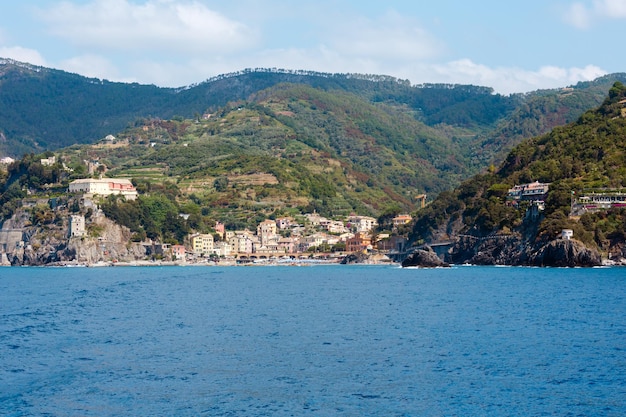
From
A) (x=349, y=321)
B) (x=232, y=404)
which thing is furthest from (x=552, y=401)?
(x=349, y=321)

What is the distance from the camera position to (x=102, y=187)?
15012 centimetres

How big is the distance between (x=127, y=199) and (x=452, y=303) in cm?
10213

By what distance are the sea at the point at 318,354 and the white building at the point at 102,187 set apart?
87.1 m

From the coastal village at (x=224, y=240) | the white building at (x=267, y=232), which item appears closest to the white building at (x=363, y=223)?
the coastal village at (x=224, y=240)

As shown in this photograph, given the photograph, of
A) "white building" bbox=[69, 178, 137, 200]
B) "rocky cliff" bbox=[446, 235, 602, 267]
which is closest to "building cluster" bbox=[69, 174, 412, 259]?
"white building" bbox=[69, 178, 137, 200]

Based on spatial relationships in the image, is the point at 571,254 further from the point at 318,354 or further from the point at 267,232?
the point at 267,232

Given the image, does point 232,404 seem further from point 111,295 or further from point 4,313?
point 111,295

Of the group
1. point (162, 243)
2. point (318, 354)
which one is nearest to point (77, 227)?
point (162, 243)

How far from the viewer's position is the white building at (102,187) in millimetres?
148625

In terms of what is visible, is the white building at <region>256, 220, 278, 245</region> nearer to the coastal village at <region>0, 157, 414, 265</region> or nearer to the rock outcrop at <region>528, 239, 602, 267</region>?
the coastal village at <region>0, 157, 414, 265</region>

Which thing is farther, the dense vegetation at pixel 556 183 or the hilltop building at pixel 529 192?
the hilltop building at pixel 529 192

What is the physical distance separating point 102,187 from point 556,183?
74.4 metres

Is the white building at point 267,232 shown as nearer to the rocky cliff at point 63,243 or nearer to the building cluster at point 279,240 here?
the building cluster at point 279,240

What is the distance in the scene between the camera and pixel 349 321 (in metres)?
47.0
